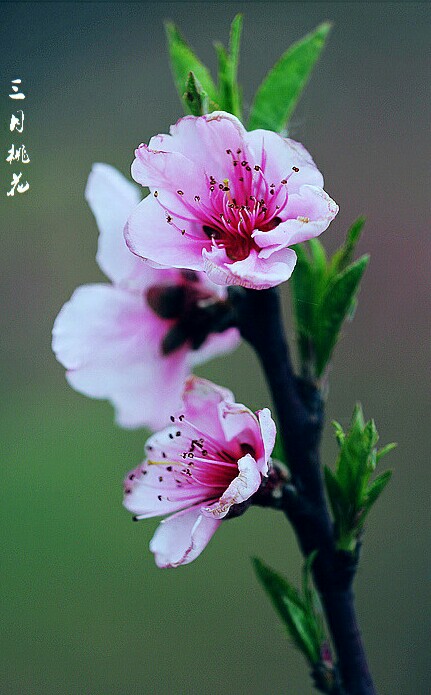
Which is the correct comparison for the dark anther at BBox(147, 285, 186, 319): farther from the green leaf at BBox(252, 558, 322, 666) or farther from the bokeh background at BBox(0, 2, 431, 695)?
the bokeh background at BBox(0, 2, 431, 695)

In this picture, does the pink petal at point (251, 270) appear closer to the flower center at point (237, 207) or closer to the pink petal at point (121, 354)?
the flower center at point (237, 207)

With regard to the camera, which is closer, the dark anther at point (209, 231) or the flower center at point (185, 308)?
the dark anther at point (209, 231)

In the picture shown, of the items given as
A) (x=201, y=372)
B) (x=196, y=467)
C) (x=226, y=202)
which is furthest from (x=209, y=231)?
(x=201, y=372)

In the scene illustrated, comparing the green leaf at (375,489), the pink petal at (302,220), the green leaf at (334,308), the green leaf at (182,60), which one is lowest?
the green leaf at (375,489)

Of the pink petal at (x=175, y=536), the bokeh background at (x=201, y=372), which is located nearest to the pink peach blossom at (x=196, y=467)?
the pink petal at (x=175, y=536)

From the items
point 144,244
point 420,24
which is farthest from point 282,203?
point 420,24

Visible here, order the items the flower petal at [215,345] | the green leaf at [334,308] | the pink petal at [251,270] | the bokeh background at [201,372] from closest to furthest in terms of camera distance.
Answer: the pink petal at [251,270]
the green leaf at [334,308]
the flower petal at [215,345]
the bokeh background at [201,372]
